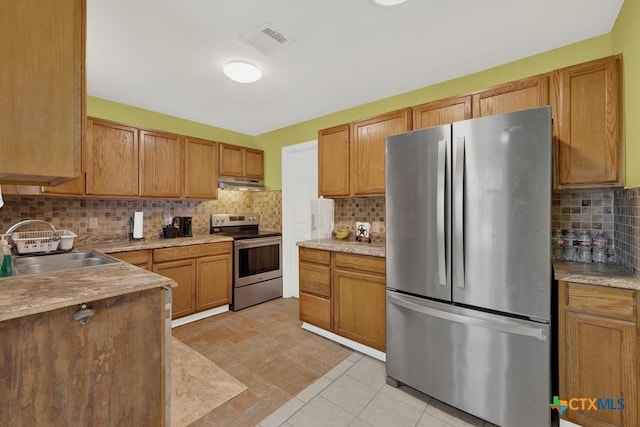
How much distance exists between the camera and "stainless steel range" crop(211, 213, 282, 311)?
3.45 m

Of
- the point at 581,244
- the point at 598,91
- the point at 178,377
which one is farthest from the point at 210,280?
the point at 598,91

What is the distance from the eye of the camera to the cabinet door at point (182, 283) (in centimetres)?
291

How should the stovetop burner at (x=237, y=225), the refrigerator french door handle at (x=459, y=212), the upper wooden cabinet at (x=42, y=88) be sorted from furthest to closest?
the stovetop burner at (x=237, y=225)
the refrigerator french door handle at (x=459, y=212)
the upper wooden cabinet at (x=42, y=88)

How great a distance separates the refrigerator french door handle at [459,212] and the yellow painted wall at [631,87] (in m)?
0.91

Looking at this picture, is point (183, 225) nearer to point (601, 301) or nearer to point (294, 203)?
point (294, 203)

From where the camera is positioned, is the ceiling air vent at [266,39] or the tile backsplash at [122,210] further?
the tile backsplash at [122,210]

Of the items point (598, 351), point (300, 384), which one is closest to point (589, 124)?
point (598, 351)

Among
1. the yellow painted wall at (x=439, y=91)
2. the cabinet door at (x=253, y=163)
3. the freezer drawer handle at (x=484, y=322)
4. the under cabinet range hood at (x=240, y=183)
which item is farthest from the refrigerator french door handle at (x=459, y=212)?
the cabinet door at (x=253, y=163)

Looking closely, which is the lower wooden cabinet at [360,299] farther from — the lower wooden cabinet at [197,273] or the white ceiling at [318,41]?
the white ceiling at [318,41]

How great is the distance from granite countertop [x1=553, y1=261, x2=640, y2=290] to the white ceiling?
63.8 inches

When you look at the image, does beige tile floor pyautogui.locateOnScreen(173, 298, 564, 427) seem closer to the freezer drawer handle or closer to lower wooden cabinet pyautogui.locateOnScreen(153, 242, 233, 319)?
lower wooden cabinet pyautogui.locateOnScreen(153, 242, 233, 319)

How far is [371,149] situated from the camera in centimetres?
267

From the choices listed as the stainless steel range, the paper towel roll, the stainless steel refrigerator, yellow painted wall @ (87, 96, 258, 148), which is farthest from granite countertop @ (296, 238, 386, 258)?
yellow painted wall @ (87, 96, 258, 148)

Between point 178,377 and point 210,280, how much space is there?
1247 millimetres
